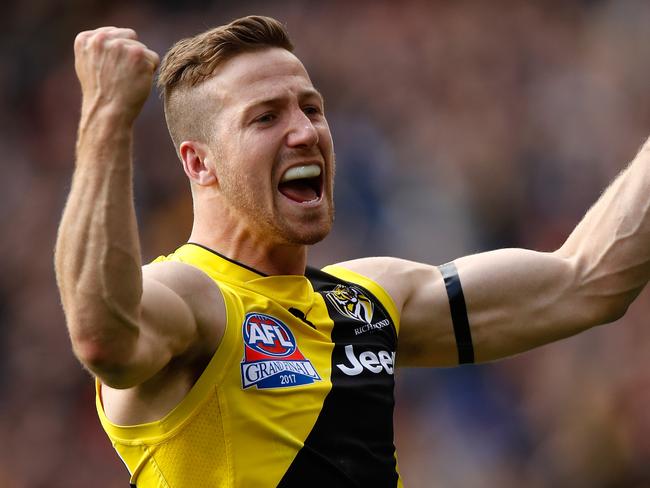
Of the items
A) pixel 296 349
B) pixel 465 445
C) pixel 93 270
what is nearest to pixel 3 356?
pixel 465 445

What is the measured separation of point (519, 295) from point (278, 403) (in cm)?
115

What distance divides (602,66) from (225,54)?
15.8 feet

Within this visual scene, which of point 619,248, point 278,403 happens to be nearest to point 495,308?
point 619,248

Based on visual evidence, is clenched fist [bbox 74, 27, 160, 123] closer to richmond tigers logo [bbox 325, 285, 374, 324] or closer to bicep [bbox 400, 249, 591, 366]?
richmond tigers logo [bbox 325, 285, 374, 324]

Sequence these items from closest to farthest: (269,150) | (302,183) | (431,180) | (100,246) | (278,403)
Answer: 1. (100,246)
2. (278,403)
3. (269,150)
4. (302,183)
5. (431,180)

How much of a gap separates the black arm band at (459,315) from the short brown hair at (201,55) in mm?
1032

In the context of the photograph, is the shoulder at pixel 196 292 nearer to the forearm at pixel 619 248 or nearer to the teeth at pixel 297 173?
the teeth at pixel 297 173

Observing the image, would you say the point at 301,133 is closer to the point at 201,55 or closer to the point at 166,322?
the point at 201,55

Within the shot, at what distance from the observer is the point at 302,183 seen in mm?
3799

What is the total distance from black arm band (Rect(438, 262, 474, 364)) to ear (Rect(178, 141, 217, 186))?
37.6 inches

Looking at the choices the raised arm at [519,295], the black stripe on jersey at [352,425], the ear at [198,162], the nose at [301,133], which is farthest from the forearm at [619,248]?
the ear at [198,162]

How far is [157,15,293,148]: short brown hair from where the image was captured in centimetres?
379

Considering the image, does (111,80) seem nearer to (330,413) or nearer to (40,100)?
(330,413)

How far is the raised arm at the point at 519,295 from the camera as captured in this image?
403 centimetres
